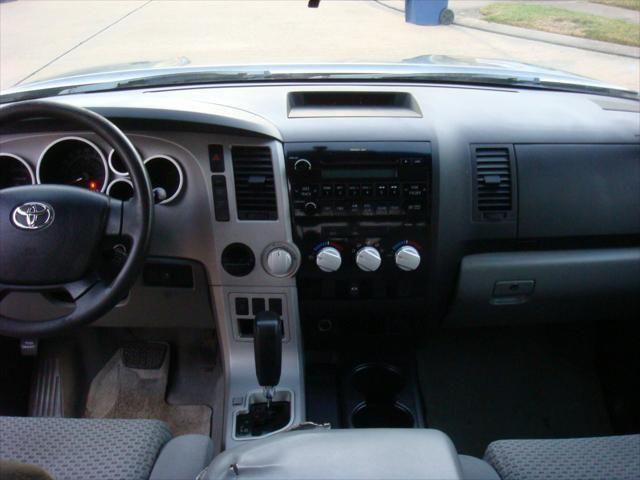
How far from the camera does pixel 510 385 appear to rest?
2.86m

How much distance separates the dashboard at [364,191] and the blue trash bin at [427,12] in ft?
6.59

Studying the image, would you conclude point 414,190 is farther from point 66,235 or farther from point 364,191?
point 66,235

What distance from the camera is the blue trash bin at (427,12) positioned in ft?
13.6

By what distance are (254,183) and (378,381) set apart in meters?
1.14

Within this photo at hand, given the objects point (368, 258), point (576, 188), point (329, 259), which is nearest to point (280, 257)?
point (329, 259)

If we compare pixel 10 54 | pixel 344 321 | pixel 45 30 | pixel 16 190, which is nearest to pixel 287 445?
pixel 16 190

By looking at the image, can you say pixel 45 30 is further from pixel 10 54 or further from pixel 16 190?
pixel 16 190

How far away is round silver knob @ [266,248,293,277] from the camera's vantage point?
2.10 meters

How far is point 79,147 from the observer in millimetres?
1979

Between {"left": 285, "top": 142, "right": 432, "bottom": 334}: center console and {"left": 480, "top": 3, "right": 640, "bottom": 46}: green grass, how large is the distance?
87.0 inches

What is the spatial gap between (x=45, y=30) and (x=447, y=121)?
2.83m

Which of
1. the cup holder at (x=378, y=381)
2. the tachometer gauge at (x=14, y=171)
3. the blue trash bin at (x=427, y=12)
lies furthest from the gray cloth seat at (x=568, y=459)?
the blue trash bin at (x=427, y=12)

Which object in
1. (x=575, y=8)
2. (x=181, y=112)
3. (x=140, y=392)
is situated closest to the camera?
(x=181, y=112)

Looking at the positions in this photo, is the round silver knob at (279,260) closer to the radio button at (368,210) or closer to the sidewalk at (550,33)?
the radio button at (368,210)
